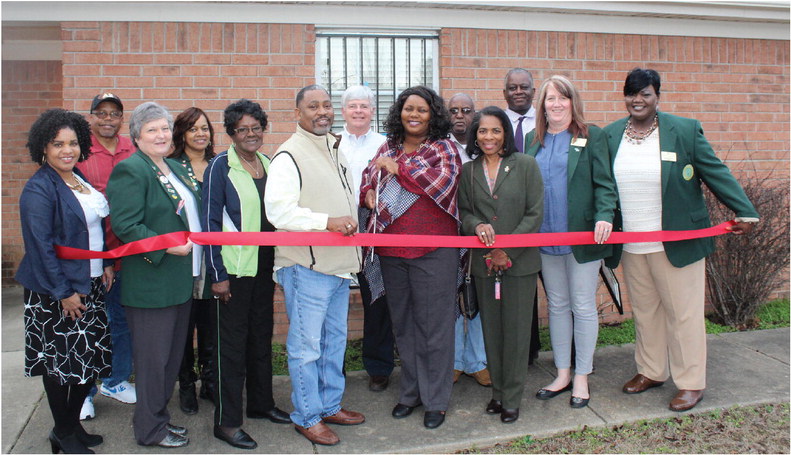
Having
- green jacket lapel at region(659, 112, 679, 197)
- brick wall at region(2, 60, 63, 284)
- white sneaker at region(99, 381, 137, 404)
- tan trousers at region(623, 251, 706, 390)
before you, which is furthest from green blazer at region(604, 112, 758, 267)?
brick wall at region(2, 60, 63, 284)

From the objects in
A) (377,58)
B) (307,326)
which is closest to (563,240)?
(307,326)

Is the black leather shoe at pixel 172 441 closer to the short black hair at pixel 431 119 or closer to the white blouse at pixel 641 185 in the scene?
the short black hair at pixel 431 119

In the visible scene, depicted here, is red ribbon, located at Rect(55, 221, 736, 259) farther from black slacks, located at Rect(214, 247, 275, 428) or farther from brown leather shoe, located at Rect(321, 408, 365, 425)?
brown leather shoe, located at Rect(321, 408, 365, 425)

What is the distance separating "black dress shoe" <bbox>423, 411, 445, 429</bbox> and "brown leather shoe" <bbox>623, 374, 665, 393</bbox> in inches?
56.2

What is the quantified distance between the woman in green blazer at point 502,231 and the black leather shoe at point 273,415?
4.54 ft

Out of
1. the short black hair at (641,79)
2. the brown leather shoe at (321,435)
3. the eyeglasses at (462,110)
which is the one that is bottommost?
the brown leather shoe at (321,435)

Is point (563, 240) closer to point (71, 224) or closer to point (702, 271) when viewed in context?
point (702, 271)

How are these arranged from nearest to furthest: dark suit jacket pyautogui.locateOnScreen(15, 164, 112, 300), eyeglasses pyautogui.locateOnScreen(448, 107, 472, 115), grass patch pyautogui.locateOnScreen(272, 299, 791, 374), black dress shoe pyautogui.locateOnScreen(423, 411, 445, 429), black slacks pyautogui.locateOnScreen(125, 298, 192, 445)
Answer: dark suit jacket pyautogui.locateOnScreen(15, 164, 112, 300) → black slacks pyautogui.locateOnScreen(125, 298, 192, 445) → black dress shoe pyautogui.locateOnScreen(423, 411, 445, 429) → eyeglasses pyautogui.locateOnScreen(448, 107, 472, 115) → grass patch pyautogui.locateOnScreen(272, 299, 791, 374)

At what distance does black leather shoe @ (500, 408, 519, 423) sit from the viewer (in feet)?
13.3

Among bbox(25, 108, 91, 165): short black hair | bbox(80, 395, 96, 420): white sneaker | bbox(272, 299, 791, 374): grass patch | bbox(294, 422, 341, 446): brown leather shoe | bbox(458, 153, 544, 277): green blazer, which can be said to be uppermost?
bbox(25, 108, 91, 165): short black hair

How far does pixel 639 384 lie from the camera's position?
4531 mm

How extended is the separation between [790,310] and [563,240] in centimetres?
407

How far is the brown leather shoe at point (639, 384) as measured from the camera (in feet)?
14.8

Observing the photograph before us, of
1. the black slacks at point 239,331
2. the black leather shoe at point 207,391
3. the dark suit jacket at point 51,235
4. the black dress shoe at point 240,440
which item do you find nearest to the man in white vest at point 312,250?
the black slacks at point 239,331
